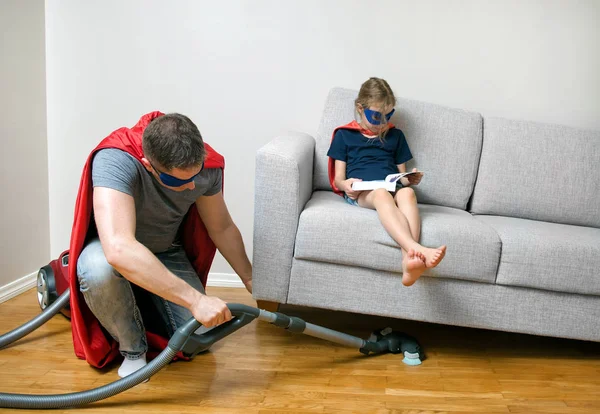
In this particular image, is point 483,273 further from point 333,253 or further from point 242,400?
point 242,400

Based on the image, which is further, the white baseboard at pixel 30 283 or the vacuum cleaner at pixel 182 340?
the white baseboard at pixel 30 283

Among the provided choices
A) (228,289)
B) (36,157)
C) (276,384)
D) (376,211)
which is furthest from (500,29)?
(36,157)

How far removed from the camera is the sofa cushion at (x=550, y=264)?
6.75 feet

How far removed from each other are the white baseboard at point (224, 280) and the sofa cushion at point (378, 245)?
3.10ft

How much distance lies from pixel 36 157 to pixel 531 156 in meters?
2.21

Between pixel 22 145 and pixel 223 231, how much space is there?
1124mm

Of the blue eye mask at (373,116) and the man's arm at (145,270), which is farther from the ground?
the blue eye mask at (373,116)

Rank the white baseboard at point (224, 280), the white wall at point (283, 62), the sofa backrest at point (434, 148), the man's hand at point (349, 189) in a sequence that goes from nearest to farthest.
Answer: the man's hand at point (349, 189)
the sofa backrest at point (434, 148)
the white wall at point (283, 62)
the white baseboard at point (224, 280)

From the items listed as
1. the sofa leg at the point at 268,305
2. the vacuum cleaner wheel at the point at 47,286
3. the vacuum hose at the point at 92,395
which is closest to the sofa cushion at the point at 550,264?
the sofa leg at the point at 268,305

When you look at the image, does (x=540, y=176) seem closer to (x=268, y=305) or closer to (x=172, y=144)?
(x=268, y=305)

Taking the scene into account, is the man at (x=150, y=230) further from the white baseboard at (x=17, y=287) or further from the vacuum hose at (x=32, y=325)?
the white baseboard at (x=17, y=287)

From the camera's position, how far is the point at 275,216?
208 centimetres

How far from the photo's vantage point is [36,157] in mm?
2795

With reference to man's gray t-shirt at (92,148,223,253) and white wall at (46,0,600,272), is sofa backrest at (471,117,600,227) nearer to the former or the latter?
white wall at (46,0,600,272)
